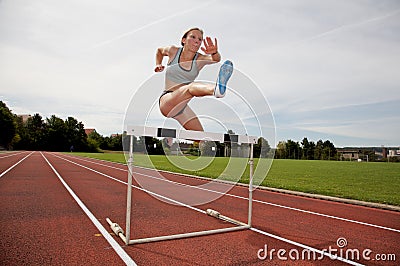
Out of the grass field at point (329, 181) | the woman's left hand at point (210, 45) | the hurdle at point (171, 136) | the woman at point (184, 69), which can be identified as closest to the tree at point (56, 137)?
the grass field at point (329, 181)

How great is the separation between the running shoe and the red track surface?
244cm

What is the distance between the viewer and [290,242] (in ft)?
17.2

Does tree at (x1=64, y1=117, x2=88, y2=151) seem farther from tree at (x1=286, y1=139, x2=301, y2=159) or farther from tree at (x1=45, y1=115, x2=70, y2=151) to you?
tree at (x1=286, y1=139, x2=301, y2=159)

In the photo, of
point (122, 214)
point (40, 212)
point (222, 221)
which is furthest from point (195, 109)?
point (40, 212)

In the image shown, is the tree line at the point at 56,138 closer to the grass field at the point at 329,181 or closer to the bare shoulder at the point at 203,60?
the grass field at the point at 329,181

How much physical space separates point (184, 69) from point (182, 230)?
346 centimetres

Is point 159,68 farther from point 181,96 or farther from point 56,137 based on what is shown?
point 56,137

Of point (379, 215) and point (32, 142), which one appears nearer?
point (379, 215)

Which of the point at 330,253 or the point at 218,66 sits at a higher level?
the point at 218,66

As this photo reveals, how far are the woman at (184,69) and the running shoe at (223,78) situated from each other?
0.33 meters

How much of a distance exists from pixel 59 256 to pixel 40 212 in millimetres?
3252

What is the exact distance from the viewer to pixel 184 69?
3627 mm

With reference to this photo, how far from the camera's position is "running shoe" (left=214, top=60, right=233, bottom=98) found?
9.93ft

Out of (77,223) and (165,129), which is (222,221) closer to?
(77,223)
